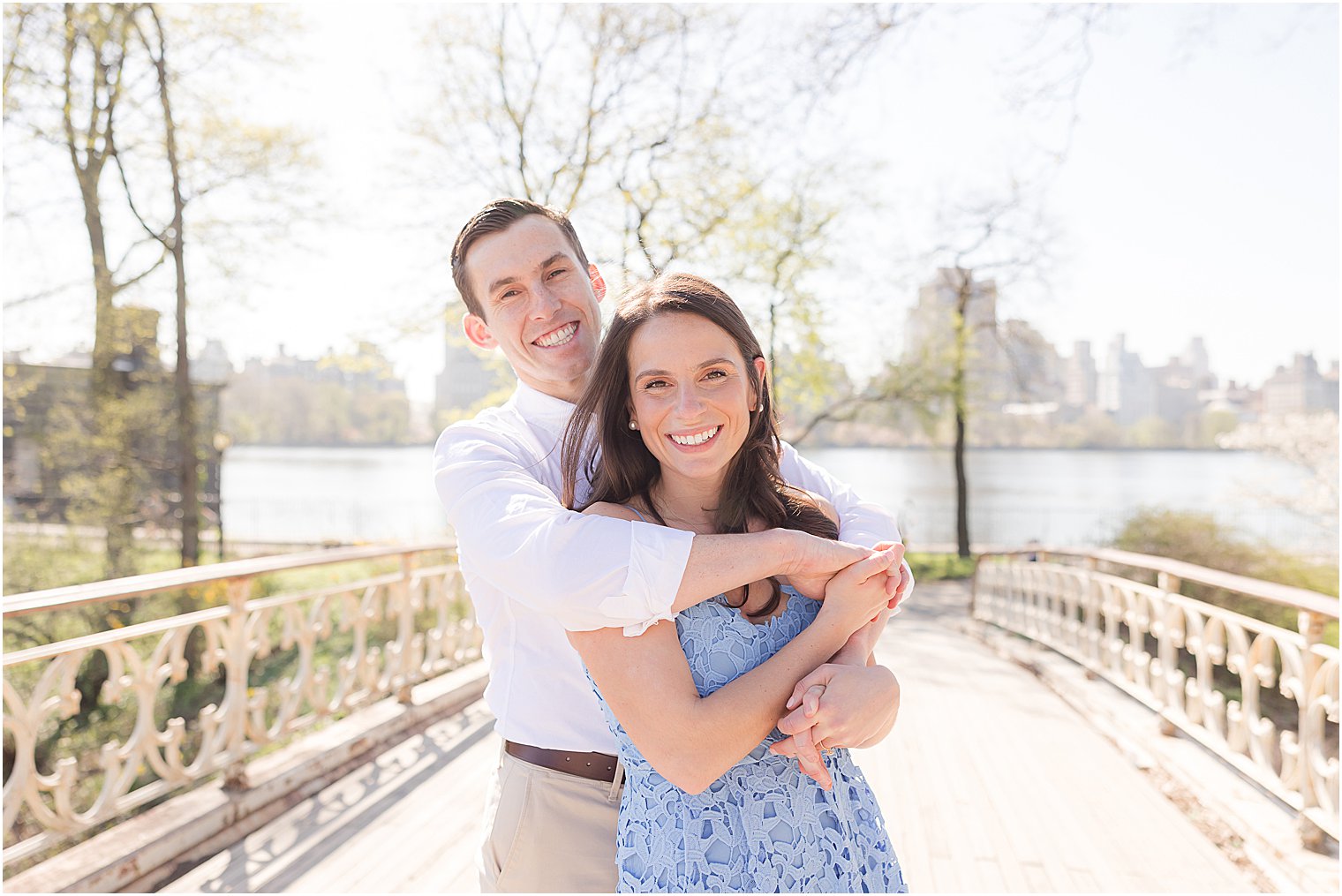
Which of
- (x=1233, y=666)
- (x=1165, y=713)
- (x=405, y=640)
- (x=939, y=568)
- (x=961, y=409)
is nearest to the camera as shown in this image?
(x=1233, y=666)

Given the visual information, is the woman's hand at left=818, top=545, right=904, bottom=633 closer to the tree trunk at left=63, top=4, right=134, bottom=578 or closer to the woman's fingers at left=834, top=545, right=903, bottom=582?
the woman's fingers at left=834, top=545, right=903, bottom=582

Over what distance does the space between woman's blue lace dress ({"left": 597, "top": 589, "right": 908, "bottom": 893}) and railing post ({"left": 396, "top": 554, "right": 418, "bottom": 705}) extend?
3816mm

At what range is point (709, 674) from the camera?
123 cm

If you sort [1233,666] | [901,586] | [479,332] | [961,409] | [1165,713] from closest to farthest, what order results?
[901,586] → [479,332] → [1233,666] → [1165,713] → [961,409]

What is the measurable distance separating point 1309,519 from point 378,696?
18.2 metres

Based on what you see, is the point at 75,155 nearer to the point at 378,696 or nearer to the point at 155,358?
the point at 155,358

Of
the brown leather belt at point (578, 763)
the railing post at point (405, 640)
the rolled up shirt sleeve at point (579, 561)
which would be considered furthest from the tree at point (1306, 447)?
the rolled up shirt sleeve at point (579, 561)

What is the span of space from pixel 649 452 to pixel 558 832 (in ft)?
2.19

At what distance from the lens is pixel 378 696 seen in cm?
481

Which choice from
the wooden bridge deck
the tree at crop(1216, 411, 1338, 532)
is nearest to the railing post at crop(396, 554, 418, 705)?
the wooden bridge deck

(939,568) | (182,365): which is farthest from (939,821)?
(939,568)

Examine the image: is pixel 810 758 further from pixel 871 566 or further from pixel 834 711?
pixel 871 566

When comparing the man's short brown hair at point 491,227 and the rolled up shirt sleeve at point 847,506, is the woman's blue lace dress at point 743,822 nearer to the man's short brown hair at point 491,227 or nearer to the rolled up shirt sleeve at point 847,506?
the rolled up shirt sleeve at point 847,506

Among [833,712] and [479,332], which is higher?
[479,332]
